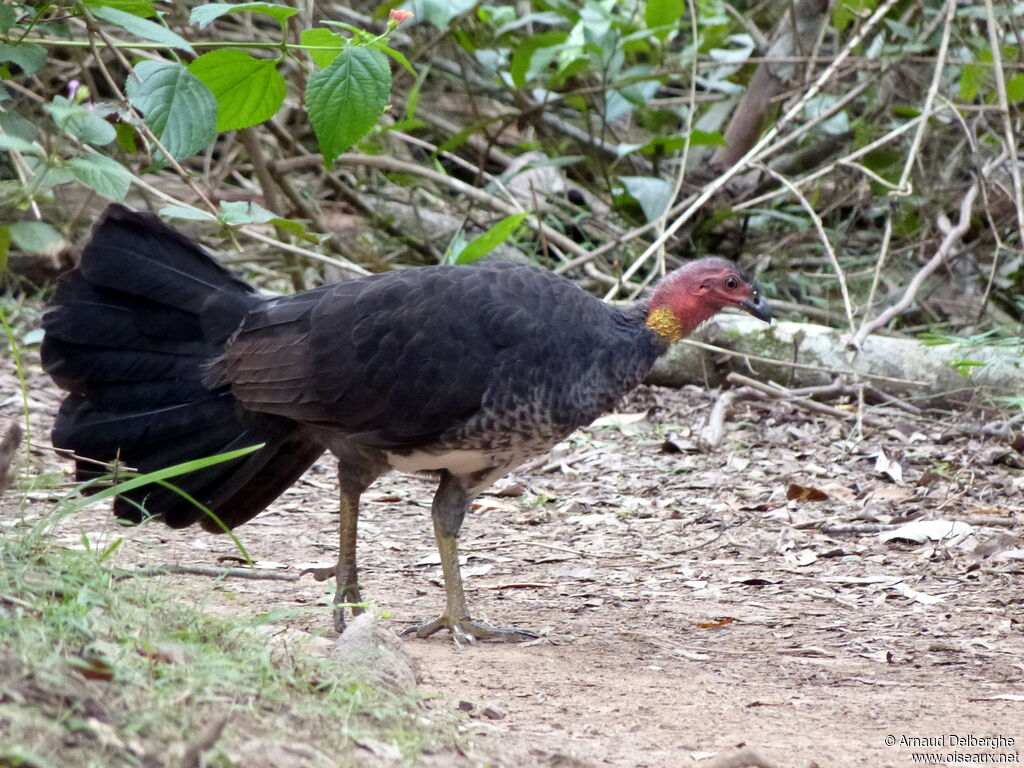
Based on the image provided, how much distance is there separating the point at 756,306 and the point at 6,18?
2685 millimetres

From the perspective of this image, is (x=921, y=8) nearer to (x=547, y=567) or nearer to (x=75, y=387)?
(x=547, y=567)

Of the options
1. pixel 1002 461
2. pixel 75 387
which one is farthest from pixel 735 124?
pixel 75 387

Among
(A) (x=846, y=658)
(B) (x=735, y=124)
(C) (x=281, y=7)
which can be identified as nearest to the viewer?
(C) (x=281, y=7)

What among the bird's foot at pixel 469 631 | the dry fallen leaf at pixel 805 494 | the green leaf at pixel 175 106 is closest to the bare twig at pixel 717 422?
the dry fallen leaf at pixel 805 494

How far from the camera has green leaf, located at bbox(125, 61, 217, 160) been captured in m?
3.18

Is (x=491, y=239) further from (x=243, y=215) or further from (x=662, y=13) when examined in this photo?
(x=243, y=215)

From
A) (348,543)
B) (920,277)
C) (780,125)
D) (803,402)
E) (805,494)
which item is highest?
(780,125)

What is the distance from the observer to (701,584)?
4379mm

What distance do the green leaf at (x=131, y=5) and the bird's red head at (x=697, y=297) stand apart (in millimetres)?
1976

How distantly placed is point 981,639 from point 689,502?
1.79m

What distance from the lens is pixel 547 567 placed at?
15.2 feet

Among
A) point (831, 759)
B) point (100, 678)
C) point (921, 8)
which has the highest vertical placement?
point (921, 8)

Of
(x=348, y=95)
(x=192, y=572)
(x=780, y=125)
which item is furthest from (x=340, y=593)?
(x=780, y=125)

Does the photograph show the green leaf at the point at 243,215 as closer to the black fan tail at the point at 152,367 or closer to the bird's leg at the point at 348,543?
the black fan tail at the point at 152,367
